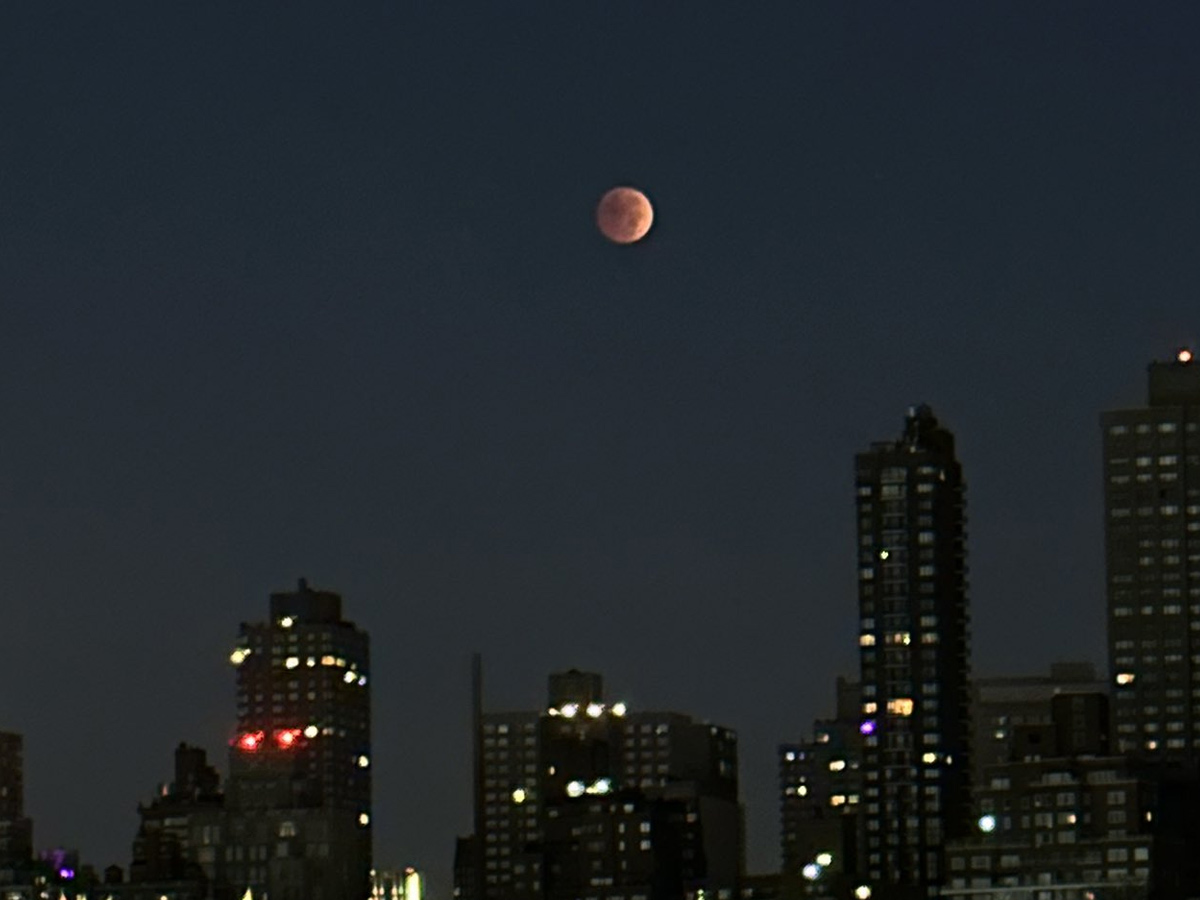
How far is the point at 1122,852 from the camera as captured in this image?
193500mm

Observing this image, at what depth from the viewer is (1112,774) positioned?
199 meters

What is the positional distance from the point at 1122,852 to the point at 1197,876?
17.2 ft

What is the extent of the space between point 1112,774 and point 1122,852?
643cm

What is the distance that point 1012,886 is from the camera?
19625 centimetres

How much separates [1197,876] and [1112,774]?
20.6 ft

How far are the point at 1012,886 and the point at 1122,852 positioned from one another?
576 centimetres

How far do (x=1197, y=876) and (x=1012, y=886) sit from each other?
8.61 metres

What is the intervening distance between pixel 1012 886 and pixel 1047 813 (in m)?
4.07

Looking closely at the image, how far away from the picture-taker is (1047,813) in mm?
198000

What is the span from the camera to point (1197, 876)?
7746 inches
